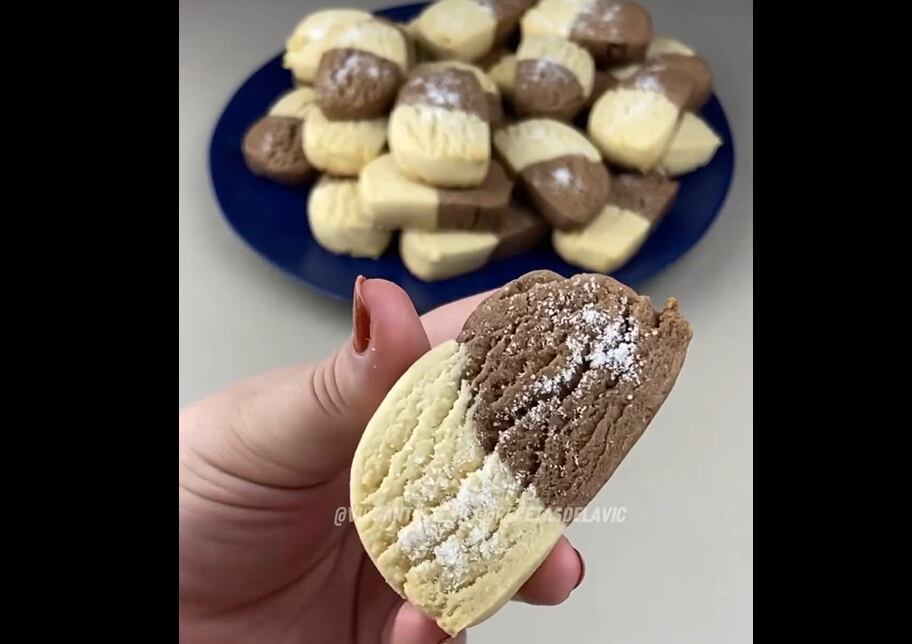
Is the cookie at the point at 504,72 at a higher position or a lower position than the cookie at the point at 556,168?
higher

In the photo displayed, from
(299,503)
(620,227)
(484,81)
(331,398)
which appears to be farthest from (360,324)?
(484,81)

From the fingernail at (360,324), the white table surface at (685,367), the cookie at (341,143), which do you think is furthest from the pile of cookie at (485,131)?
the fingernail at (360,324)

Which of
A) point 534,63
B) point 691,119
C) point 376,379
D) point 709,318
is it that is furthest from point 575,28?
point 376,379

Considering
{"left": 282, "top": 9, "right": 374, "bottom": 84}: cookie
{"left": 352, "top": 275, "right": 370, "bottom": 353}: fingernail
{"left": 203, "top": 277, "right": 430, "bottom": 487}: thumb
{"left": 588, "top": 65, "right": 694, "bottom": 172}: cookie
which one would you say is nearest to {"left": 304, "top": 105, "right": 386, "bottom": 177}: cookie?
{"left": 282, "top": 9, "right": 374, "bottom": 84}: cookie

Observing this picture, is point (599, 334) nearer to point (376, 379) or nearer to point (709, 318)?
point (376, 379)

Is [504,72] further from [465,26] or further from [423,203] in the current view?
[423,203]

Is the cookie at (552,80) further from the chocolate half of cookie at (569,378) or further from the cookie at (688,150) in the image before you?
the chocolate half of cookie at (569,378)
